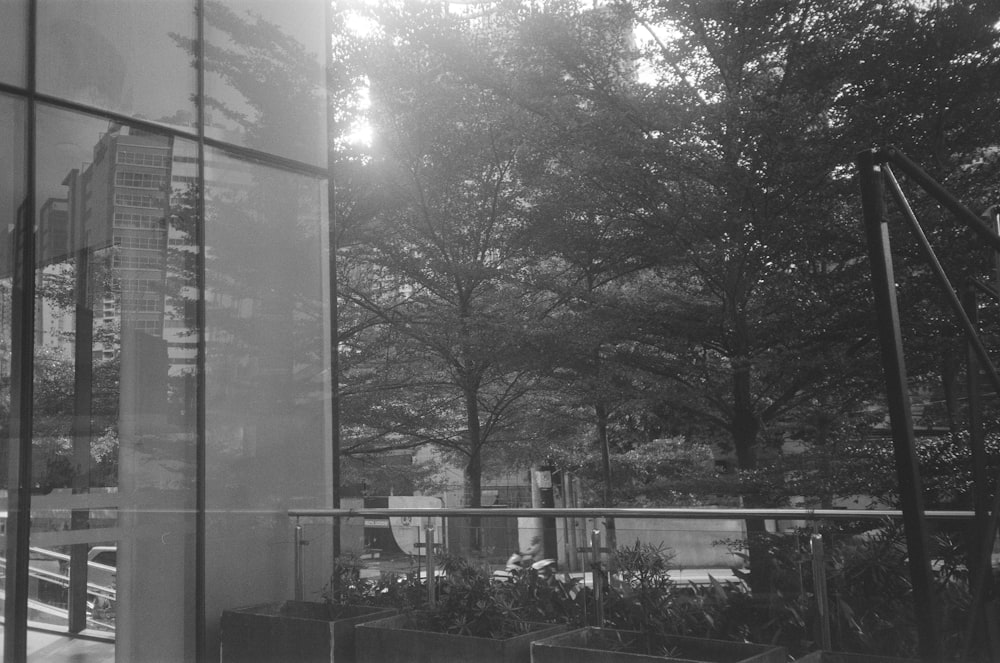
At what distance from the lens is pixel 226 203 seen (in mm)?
7176

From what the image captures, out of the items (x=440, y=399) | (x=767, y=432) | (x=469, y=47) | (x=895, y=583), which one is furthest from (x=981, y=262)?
(x=440, y=399)

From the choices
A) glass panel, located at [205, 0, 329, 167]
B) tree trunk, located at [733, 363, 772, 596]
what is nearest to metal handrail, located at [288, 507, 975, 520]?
glass panel, located at [205, 0, 329, 167]

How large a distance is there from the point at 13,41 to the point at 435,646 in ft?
15.5

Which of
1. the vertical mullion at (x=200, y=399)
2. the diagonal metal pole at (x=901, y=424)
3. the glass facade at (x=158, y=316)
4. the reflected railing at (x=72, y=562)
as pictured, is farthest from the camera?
the vertical mullion at (x=200, y=399)

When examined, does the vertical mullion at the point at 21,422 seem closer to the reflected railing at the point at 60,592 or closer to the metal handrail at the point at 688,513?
the reflected railing at the point at 60,592

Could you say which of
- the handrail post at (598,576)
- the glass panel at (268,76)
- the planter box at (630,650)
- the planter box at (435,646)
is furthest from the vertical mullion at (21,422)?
the handrail post at (598,576)

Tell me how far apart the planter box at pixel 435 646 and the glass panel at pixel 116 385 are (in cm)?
170

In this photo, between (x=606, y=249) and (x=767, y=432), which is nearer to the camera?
(x=767, y=432)

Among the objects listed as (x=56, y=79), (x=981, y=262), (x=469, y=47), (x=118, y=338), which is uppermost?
(x=469, y=47)

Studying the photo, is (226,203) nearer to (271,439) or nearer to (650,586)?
(271,439)

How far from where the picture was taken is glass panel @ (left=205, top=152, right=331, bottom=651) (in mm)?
6957

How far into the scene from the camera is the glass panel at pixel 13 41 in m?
6.02

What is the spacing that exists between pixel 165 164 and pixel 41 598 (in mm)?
A: 3123

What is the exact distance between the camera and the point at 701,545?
15.9ft
